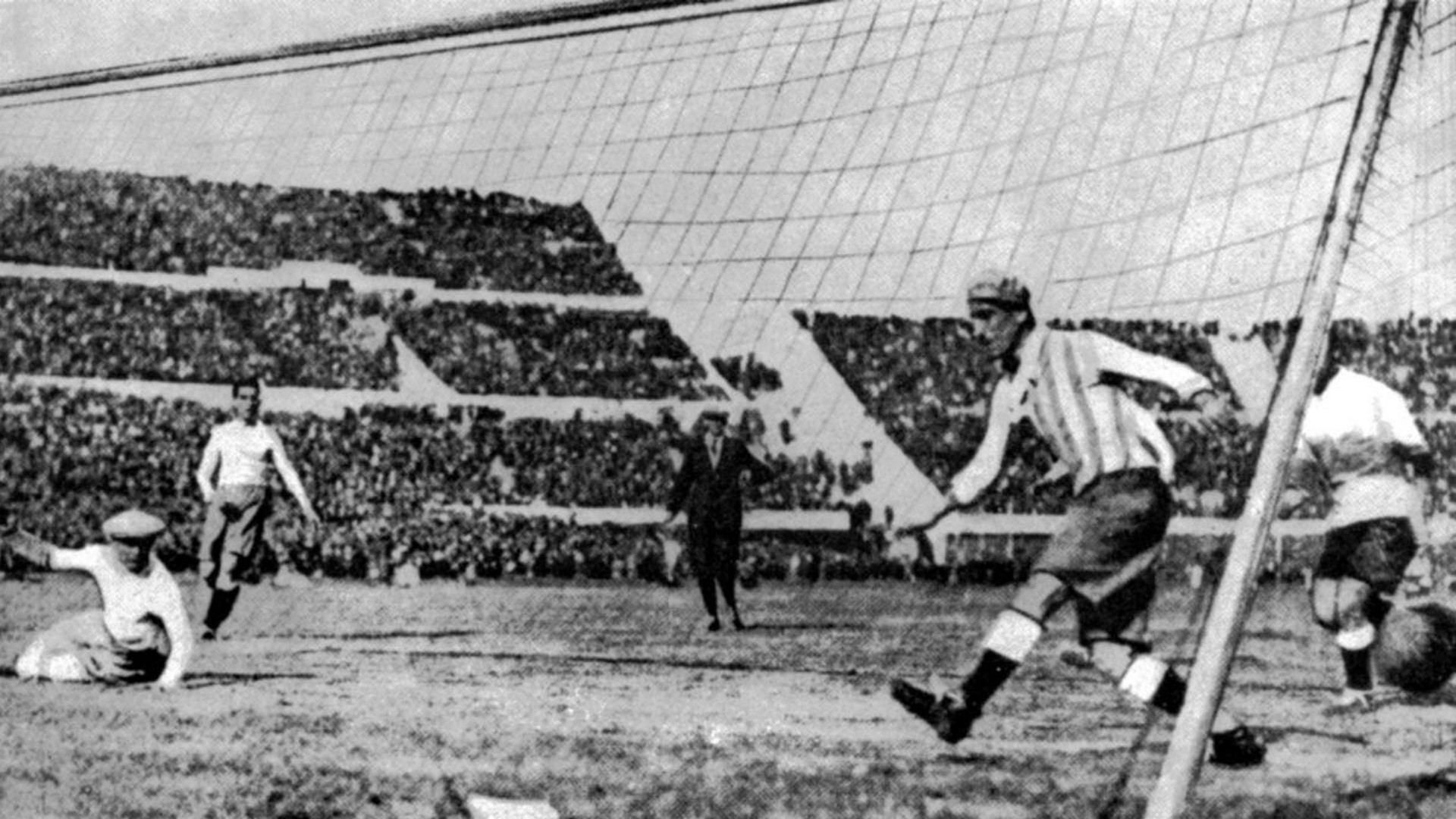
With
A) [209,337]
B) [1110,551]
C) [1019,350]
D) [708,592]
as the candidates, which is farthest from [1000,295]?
[209,337]

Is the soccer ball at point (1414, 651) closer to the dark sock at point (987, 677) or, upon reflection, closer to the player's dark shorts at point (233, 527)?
the dark sock at point (987, 677)

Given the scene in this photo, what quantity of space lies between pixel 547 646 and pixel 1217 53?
3.34 metres

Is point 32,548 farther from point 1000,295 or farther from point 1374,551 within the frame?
point 1374,551

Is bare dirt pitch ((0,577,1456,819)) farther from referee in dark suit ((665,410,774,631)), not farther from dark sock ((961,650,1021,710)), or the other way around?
referee in dark suit ((665,410,774,631))

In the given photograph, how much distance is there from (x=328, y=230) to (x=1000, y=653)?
3.60 meters

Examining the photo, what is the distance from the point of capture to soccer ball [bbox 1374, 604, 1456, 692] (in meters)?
5.29

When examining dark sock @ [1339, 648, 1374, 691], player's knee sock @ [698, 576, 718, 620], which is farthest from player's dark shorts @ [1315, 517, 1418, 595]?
player's knee sock @ [698, 576, 718, 620]

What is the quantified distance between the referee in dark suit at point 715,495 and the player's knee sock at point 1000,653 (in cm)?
172

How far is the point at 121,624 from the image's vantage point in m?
5.64

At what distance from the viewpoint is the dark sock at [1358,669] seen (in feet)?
17.2

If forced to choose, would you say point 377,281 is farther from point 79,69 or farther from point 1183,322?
point 1183,322

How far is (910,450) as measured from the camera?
21.9ft

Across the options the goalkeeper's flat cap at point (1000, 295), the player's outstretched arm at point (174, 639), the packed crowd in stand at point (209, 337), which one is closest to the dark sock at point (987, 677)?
the goalkeeper's flat cap at point (1000, 295)

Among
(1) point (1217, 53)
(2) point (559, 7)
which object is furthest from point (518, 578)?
(1) point (1217, 53)
